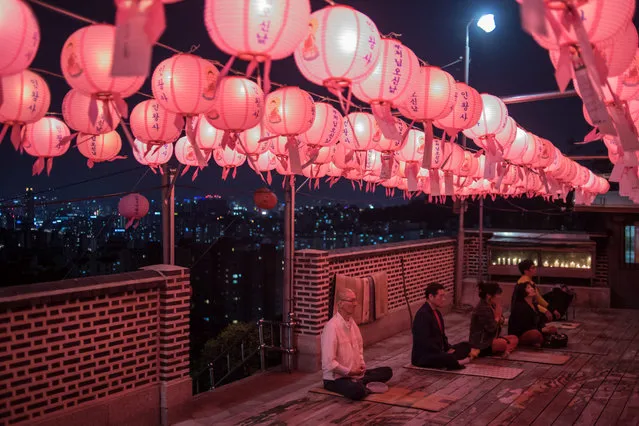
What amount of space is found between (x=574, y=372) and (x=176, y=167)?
7.40 m

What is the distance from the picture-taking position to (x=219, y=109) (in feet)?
20.5

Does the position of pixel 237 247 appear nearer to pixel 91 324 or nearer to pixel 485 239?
pixel 485 239

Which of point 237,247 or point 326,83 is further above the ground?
point 326,83

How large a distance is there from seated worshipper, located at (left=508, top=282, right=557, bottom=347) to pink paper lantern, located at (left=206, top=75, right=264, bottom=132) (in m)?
7.58

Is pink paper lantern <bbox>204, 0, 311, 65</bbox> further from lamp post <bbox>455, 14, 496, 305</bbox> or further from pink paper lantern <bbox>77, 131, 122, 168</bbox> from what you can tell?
lamp post <bbox>455, 14, 496, 305</bbox>

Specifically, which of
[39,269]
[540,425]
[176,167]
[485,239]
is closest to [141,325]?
[176,167]

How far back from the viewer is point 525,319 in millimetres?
11953

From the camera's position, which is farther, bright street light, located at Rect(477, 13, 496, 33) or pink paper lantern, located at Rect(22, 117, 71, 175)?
bright street light, located at Rect(477, 13, 496, 33)

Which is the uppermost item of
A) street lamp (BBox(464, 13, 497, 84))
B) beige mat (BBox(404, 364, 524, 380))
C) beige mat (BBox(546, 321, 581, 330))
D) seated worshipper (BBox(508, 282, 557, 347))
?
street lamp (BBox(464, 13, 497, 84))

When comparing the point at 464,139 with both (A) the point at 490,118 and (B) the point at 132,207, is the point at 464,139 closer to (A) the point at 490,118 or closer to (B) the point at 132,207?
(A) the point at 490,118

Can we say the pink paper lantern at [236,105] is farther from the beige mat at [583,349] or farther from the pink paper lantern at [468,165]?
the beige mat at [583,349]

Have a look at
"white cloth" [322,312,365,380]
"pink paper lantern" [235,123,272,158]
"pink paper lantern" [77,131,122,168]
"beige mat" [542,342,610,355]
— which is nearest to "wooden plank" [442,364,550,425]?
"white cloth" [322,312,365,380]

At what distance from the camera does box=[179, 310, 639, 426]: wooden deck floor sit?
755cm

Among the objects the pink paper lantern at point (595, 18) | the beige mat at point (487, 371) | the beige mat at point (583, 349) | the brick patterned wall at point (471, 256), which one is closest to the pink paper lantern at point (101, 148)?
the beige mat at point (487, 371)
